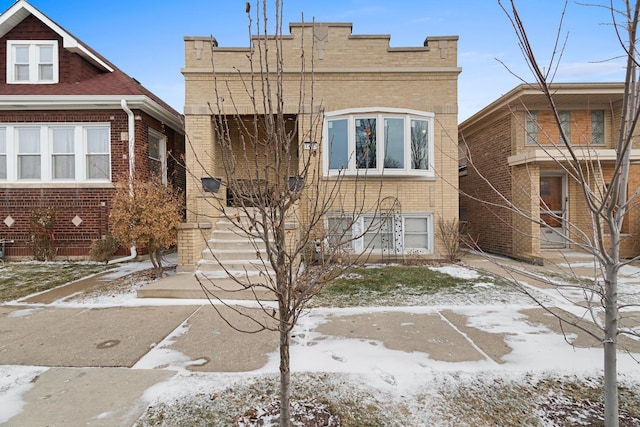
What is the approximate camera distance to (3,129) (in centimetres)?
967

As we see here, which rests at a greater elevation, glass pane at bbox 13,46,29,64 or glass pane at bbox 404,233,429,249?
glass pane at bbox 13,46,29,64

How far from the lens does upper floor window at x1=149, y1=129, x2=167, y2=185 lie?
10.5 metres

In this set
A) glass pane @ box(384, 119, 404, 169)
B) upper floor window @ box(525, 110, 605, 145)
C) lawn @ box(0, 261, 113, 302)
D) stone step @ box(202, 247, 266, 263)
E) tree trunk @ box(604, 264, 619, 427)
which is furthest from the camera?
upper floor window @ box(525, 110, 605, 145)

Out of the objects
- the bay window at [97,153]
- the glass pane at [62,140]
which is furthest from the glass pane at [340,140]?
the glass pane at [62,140]

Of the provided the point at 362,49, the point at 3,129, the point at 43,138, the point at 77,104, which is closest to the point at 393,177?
the point at 362,49

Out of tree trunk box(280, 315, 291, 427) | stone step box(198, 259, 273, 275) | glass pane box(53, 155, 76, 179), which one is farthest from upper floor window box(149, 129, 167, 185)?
tree trunk box(280, 315, 291, 427)

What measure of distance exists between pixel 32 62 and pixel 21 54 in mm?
450

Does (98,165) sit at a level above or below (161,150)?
below

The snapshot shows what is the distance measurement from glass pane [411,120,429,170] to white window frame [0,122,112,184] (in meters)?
8.59

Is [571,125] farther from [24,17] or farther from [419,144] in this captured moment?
[24,17]

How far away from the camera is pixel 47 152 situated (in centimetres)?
962

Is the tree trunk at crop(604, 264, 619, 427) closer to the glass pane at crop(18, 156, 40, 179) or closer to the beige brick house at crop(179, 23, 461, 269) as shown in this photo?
the beige brick house at crop(179, 23, 461, 269)

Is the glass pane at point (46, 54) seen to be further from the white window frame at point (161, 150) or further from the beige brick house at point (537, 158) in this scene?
the beige brick house at point (537, 158)

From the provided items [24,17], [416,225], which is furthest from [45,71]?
[416,225]
